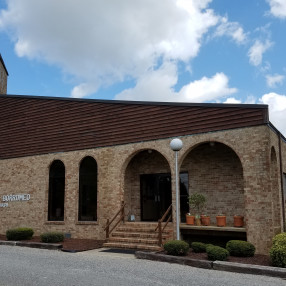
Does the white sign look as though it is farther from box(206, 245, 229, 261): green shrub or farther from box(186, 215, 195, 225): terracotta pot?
box(206, 245, 229, 261): green shrub

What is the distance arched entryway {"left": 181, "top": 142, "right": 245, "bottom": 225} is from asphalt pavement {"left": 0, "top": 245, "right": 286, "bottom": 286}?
168 inches

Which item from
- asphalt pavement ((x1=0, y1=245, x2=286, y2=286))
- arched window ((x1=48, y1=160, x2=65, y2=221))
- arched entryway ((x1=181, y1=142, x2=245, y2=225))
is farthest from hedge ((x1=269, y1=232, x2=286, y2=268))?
arched window ((x1=48, y1=160, x2=65, y2=221))

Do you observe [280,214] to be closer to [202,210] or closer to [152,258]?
[202,210]

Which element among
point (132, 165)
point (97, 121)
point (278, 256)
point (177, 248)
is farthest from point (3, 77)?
point (278, 256)

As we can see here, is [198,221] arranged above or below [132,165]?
below

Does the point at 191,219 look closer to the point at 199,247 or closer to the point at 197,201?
the point at 197,201

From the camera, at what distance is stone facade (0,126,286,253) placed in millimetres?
10617

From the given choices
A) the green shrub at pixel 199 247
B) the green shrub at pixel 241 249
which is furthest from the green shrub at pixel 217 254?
the green shrub at pixel 199 247

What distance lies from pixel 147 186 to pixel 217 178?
3.32m

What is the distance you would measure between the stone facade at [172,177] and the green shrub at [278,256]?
6.41 feet

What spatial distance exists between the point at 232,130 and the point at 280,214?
3538 mm

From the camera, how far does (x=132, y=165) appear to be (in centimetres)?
1527

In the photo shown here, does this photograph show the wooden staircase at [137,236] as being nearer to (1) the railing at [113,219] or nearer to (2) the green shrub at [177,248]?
(1) the railing at [113,219]

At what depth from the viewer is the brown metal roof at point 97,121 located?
469 inches
